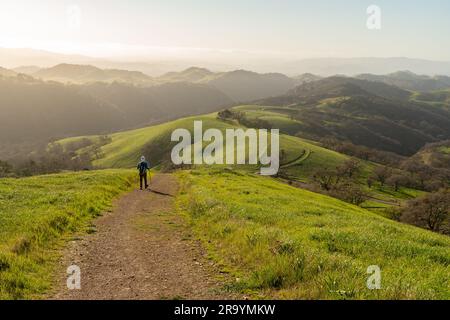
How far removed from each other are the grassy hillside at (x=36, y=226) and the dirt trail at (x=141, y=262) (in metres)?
0.77

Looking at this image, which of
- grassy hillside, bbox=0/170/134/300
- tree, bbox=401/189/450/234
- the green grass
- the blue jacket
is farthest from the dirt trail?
tree, bbox=401/189/450/234

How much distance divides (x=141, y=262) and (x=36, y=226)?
5.71 metres

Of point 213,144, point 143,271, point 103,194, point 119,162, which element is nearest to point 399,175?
point 213,144

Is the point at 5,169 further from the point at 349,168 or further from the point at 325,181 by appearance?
the point at 349,168

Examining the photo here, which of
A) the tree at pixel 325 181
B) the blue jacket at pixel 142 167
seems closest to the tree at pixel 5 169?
the blue jacket at pixel 142 167

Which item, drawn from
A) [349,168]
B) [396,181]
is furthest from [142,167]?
[396,181]

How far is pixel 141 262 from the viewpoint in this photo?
14.5 m

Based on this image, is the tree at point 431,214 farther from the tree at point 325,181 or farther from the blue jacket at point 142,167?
the blue jacket at point 142,167

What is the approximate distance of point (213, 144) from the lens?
184 m

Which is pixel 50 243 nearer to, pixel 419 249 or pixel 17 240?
pixel 17 240

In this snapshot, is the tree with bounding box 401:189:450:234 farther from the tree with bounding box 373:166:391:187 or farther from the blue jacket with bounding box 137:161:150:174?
the tree with bounding box 373:166:391:187

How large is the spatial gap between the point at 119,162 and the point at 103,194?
576ft

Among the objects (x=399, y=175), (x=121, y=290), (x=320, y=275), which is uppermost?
(x=320, y=275)
